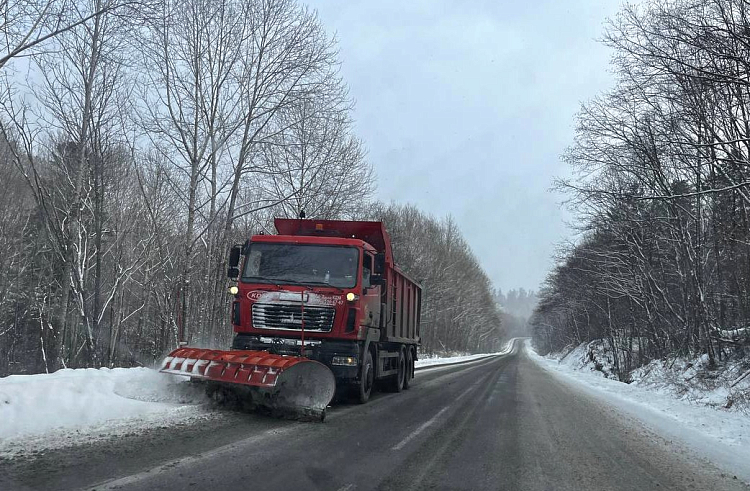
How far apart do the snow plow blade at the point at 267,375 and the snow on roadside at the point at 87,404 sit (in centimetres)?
52

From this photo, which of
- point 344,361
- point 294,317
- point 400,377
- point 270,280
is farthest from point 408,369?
point 270,280

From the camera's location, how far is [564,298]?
169ft

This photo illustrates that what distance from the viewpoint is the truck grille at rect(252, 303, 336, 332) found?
10.0 m

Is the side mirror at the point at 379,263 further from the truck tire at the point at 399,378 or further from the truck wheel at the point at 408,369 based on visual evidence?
the truck wheel at the point at 408,369

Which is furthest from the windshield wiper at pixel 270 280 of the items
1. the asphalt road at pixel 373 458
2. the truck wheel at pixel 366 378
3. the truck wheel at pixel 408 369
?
the truck wheel at pixel 408 369

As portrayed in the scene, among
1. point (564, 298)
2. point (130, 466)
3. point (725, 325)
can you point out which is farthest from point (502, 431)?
point (564, 298)

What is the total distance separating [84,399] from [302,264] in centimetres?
430

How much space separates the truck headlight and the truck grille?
21.0 inches

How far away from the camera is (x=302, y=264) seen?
10.6 m

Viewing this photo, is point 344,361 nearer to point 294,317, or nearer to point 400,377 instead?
point 294,317

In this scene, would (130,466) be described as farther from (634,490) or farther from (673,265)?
(673,265)

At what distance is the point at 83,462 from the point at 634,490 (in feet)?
17.8

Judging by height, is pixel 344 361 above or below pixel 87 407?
above

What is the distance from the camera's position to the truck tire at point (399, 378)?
47.7 ft
